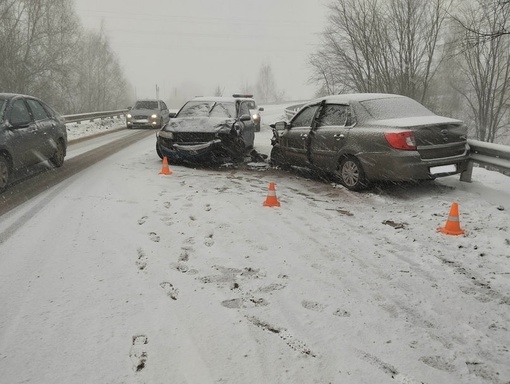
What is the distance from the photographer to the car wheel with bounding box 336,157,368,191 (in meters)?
6.70

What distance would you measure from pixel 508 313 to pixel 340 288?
128 cm

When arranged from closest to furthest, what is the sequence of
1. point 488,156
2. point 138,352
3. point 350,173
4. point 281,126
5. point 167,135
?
1. point 138,352
2. point 488,156
3. point 350,173
4. point 281,126
5. point 167,135

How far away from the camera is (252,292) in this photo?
332cm

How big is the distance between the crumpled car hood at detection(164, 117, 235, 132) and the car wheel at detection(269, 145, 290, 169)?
1.24 meters

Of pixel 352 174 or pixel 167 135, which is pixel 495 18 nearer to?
pixel 352 174

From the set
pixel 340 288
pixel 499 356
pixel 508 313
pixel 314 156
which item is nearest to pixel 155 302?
pixel 340 288

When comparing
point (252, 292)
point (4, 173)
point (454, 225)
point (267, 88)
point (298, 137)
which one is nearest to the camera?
point (252, 292)

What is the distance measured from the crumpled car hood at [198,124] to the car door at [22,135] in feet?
9.16

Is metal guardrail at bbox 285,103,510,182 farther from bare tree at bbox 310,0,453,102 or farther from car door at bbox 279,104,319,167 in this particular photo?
bare tree at bbox 310,0,453,102

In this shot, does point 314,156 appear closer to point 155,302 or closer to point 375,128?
point 375,128

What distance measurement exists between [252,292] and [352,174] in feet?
13.5

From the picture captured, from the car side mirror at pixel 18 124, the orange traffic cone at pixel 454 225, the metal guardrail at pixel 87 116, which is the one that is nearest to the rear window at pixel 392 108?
the orange traffic cone at pixel 454 225

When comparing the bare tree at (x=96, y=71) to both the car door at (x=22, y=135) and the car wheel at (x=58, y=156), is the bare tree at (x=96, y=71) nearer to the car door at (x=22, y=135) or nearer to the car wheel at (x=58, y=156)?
the car wheel at (x=58, y=156)

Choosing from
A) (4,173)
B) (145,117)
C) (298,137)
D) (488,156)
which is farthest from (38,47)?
(488,156)
